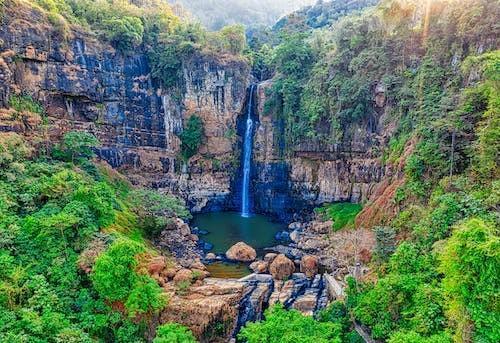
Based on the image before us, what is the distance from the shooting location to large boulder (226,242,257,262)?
25.9 meters

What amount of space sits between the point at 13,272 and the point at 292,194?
26.1 meters

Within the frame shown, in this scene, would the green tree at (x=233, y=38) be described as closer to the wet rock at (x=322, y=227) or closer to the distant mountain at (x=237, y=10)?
the wet rock at (x=322, y=227)

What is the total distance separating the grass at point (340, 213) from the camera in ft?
96.3

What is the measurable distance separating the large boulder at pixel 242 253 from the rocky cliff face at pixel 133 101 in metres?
12.5

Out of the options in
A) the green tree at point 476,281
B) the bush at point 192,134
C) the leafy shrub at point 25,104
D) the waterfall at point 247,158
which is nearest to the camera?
the green tree at point 476,281

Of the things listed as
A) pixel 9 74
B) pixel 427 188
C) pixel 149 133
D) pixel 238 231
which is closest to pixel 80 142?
pixel 9 74

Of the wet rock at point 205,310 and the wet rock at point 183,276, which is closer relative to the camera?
the wet rock at point 205,310

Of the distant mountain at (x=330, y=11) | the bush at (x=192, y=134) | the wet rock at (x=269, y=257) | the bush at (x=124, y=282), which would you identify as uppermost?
the distant mountain at (x=330, y=11)

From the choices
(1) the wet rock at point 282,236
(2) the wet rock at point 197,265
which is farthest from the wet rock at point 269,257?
(1) the wet rock at point 282,236

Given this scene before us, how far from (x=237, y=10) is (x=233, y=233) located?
73.2m

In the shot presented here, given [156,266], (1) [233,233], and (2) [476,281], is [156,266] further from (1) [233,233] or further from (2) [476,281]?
(1) [233,233]

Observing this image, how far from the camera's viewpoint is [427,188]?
822 inches

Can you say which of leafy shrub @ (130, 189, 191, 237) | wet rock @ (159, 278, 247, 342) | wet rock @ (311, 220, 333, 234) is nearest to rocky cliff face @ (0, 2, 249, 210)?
leafy shrub @ (130, 189, 191, 237)

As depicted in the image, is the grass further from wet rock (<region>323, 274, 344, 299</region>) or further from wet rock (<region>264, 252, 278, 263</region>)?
wet rock (<region>323, 274, 344, 299</region>)
